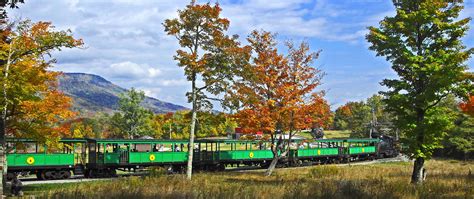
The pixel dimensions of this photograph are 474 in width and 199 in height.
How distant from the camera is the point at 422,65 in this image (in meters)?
19.3

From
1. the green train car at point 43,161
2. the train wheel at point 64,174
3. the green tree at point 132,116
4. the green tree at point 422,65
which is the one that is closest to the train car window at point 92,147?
the green train car at point 43,161

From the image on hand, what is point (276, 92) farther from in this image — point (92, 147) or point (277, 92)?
point (92, 147)

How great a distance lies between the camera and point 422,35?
1989 cm

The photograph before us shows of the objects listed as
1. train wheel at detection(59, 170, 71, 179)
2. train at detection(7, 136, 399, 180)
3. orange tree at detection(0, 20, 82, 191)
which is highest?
orange tree at detection(0, 20, 82, 191)

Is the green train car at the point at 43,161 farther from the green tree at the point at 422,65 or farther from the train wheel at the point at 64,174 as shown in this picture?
the green tree at the point at 422,65

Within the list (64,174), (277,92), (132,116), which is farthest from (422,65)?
(132,116)

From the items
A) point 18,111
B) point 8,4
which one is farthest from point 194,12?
point 8,4

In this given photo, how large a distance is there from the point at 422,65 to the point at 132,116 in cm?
5878

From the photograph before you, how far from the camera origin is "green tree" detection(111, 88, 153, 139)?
236ft

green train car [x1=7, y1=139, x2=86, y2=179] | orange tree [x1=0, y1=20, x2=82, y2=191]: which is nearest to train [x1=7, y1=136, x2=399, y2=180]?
green train car [x1=7, y1=139, x2=86, y2=179]

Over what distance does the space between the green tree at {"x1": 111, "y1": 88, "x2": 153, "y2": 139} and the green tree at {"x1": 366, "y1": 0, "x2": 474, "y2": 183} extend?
56.3 meters

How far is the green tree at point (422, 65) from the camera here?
18.9m

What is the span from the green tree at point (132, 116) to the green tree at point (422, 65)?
56.3 m

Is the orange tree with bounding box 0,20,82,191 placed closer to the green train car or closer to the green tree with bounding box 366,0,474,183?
the green train car
